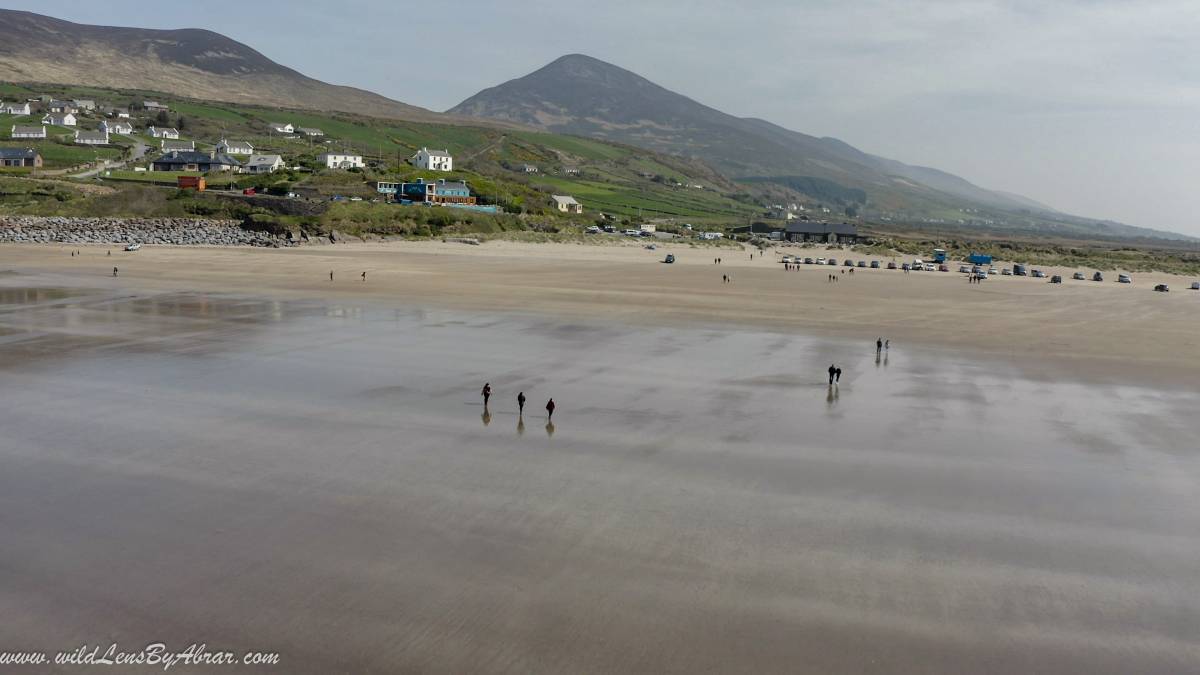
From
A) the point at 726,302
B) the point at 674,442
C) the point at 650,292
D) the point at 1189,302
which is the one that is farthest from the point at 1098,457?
the point at 1189,302

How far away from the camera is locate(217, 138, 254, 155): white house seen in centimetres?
12599

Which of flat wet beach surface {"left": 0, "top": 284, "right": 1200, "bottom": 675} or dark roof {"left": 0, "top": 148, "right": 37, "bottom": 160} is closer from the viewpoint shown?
flat wet beach surface {"left": 0, "top": 284, "right": 1200, "bottom": 675}

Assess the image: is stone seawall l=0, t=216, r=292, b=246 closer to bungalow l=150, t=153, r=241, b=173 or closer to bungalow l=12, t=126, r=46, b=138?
bungalow l=150, t=153, r=241, b=173

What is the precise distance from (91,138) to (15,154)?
27984 millimetres

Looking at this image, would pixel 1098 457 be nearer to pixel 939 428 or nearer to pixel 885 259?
pixel 939 428

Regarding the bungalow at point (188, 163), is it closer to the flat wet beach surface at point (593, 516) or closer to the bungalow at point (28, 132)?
the bungalow at point (28, 132)

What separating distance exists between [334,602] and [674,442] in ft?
33.6

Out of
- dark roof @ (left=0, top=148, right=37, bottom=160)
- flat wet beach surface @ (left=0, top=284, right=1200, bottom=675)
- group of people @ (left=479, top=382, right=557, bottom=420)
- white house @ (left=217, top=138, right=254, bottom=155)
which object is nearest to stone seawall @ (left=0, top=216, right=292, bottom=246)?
dark roof @ (left=0, top=148, right=37, bottom=160)

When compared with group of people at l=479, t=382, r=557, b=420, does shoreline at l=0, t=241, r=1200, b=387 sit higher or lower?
higher

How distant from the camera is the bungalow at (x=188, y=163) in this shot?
11194cm

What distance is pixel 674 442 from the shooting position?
1992 centimetres

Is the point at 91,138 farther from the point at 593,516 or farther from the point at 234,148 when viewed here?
the point at 593,516

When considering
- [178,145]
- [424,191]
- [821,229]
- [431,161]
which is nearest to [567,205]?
[431,161]

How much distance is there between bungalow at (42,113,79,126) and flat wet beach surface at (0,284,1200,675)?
14131 cm
